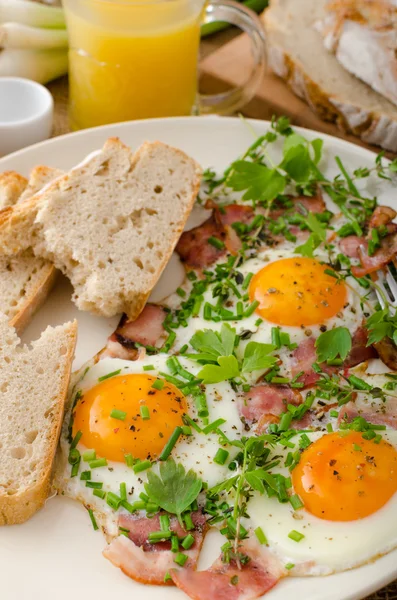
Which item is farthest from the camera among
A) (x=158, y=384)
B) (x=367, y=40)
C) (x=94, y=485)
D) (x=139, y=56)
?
(x=367, y=40)

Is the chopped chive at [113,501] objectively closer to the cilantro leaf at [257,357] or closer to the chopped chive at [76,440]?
the chopped chive at [76,440]

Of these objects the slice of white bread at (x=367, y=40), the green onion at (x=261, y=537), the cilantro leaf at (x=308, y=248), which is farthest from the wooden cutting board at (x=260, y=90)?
the green onion at (x=261, y=537)

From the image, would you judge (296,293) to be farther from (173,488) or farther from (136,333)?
(173,488)

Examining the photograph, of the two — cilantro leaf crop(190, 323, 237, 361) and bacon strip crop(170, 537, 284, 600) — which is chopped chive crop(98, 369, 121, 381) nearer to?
cilantro leaf crop(190, 323, 237, 361)

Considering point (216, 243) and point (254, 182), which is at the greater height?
point (254, 182)

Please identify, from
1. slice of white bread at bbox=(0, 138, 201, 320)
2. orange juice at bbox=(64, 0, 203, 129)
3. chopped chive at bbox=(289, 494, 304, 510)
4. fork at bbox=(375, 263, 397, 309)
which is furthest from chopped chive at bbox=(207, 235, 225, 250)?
chopped chive at bbox=(289, 494, 304, 510)

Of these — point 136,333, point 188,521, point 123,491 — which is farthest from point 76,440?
point 136,333

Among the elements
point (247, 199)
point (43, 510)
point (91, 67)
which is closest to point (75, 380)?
point (43, 510)
